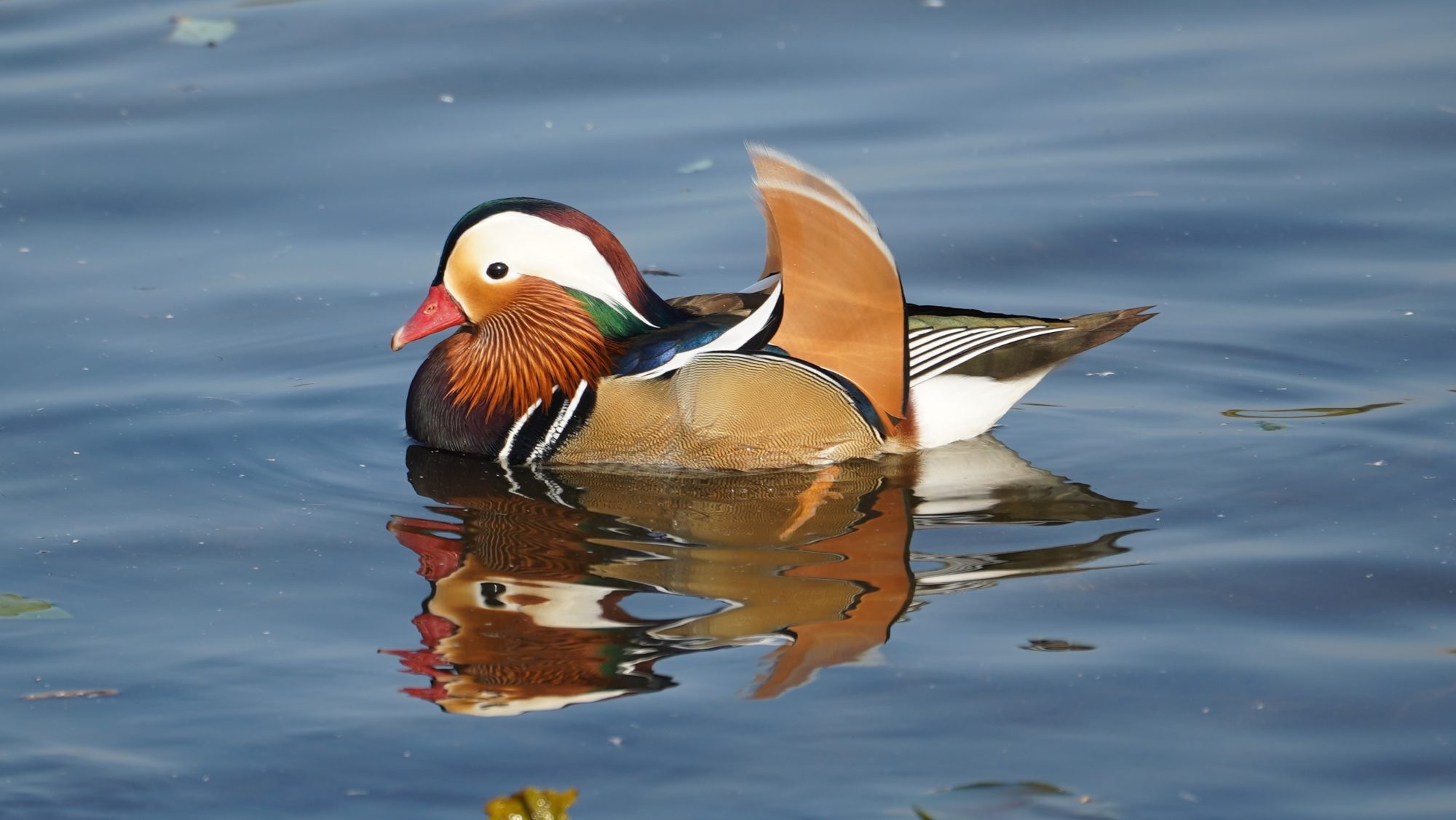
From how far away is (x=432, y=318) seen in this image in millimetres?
6805

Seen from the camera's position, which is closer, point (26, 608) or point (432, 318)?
point (26, 608)

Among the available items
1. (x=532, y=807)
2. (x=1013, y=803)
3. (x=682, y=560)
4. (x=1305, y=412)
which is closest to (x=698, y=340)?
(x=682, y=560)

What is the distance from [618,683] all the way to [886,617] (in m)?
0.81

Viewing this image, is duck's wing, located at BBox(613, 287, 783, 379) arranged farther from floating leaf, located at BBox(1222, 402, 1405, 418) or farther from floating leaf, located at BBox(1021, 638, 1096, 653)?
floating leaf, located at BBox(1021, 638, 1096, 653)

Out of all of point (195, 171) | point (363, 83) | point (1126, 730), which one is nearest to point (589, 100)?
point (363, 83)

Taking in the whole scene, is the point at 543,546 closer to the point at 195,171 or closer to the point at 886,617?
the point at 886,617

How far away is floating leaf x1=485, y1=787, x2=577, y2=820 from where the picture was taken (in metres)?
3.83

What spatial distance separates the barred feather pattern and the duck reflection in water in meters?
0.26

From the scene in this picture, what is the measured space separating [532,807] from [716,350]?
9.20ft

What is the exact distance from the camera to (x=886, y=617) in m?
5.13

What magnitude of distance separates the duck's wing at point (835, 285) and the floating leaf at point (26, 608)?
8.05 ft

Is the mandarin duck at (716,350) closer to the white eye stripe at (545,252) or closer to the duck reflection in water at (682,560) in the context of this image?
the white eye stripe at (545,252)

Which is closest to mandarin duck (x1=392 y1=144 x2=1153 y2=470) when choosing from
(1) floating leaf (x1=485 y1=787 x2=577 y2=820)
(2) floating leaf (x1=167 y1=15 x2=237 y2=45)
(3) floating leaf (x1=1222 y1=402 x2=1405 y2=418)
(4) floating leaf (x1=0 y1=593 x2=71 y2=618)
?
(3) floating leaf (x1=1222 y1=402 x2=1405 y2=418)

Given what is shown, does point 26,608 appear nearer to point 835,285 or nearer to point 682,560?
point 682,560
